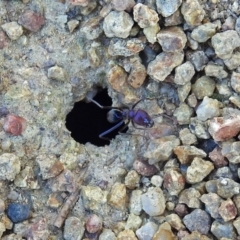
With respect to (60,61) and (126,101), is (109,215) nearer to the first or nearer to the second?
(126,101)

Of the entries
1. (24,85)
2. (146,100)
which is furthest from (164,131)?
(24,85)

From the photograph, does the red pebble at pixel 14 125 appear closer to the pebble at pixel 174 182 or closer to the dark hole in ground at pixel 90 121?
the dark hole in ground at pixel 90 121

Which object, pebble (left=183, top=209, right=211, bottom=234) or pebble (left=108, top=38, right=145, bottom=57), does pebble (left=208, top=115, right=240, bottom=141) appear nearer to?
pebble (left=183, top=209, right=211, bottom=234)

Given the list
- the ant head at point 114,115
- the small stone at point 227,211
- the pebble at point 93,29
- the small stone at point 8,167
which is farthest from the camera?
the ant head at point 114,115

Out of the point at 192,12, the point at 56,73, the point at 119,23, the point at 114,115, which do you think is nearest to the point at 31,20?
the point at 56,73

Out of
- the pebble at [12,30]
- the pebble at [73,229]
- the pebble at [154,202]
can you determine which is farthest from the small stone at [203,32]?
the pebble at [73,229]

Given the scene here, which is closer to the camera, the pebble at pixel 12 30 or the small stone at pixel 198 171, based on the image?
the small stone at pixel 198 171

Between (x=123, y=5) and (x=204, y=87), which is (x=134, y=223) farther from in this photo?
(x=123, y=5)
